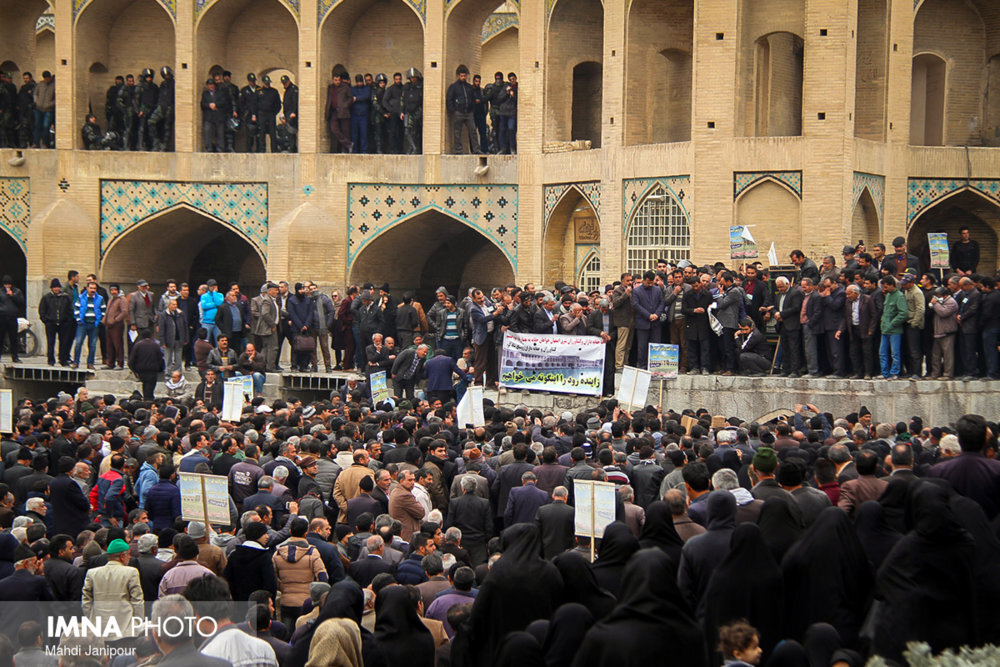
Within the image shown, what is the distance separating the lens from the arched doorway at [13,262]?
28.8 meters

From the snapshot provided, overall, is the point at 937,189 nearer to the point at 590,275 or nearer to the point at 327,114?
the point at 590,275

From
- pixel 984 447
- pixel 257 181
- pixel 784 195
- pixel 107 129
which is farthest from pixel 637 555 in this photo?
pixel 107 129

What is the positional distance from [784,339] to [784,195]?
204 inches

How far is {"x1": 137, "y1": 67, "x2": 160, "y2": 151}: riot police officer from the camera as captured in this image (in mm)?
26125

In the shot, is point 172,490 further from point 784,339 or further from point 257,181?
point 257,181

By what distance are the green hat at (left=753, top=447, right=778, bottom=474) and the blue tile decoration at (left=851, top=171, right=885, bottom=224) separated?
587 inches

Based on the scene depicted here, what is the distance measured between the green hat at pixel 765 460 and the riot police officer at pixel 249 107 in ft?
65.4

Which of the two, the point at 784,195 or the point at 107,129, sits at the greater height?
the point at 107,129

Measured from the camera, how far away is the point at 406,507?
9.74m

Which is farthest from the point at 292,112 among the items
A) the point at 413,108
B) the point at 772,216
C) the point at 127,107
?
the point at 772,216

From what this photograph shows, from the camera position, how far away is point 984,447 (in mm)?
7641

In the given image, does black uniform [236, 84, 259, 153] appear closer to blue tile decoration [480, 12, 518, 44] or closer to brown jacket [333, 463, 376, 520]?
blue tile decoration [480, 12, 518, 44]

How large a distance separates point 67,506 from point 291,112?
16903mm

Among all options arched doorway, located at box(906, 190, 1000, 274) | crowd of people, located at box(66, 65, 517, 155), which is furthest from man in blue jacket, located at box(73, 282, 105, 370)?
arched doorway, located at box(906, 190, 1000, 274)
